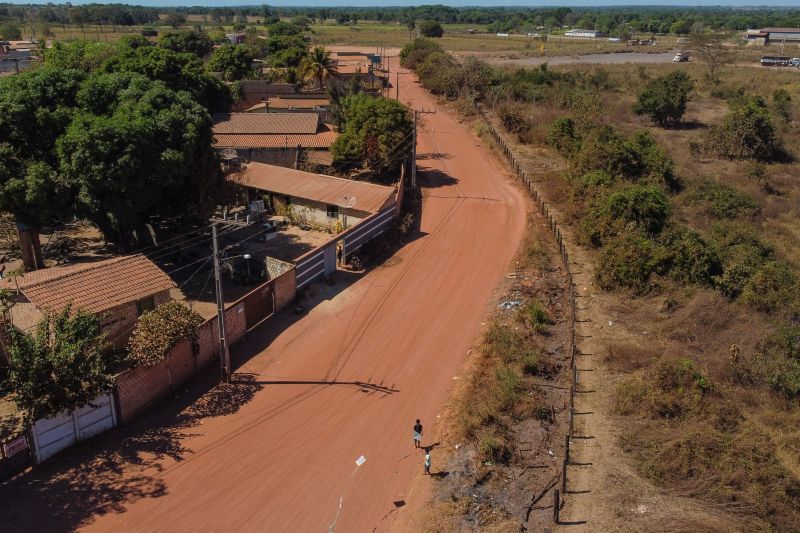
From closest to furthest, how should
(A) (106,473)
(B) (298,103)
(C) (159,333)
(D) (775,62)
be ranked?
(A) (106,473) < (C) (159,333) < (B) (298,103) < (D) (775,62)

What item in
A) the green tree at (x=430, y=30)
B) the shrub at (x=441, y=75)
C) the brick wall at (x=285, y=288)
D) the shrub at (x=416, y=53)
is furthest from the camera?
the green tree at (x=430, y=30)

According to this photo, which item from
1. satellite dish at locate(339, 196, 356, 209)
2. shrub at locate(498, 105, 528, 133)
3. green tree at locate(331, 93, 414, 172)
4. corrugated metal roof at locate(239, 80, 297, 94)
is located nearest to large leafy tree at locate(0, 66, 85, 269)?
satellite dish at locate(339, 196, 356, 209)

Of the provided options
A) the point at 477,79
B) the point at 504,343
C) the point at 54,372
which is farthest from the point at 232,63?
the point at 54,372

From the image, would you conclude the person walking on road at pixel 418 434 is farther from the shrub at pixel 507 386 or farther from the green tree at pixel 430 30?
the green tree at pixel 430 30

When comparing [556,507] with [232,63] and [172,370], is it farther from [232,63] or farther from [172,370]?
[232,63]

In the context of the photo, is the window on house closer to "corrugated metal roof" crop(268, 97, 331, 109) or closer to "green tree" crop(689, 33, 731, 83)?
"corrugated metal roof" crop(268, 97, 331, 109)

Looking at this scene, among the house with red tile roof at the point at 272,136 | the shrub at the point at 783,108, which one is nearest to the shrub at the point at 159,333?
the house with red tile roof at the point at 272,136

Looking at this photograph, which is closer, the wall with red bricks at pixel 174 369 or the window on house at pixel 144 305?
the wall with red bricks at pixel 174 369
